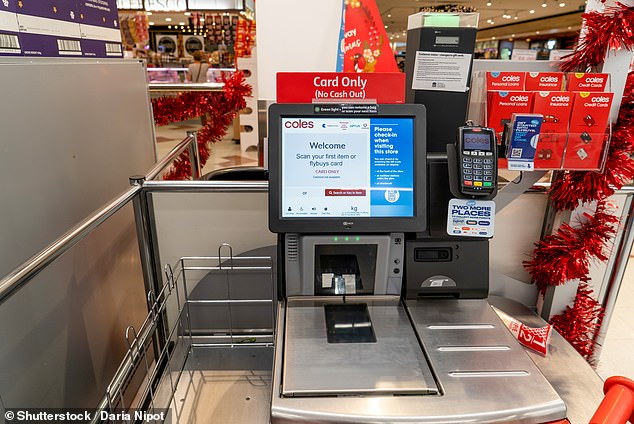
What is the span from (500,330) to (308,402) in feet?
1.79

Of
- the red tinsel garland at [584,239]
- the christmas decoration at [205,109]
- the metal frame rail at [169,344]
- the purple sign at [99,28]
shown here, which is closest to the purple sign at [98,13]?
the purple sign at [99,28]

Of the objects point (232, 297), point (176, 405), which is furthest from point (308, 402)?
point (232, 297)

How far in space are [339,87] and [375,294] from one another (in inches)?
23.8

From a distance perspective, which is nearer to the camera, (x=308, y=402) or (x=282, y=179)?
(x=308, y=402)

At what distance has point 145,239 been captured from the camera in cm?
176

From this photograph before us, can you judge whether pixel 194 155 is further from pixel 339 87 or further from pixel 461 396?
pixel 461 396

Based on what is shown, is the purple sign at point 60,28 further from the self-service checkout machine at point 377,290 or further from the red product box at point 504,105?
the red product box at point 504,105

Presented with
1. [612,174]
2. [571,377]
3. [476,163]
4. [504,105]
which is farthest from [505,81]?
[571,377]

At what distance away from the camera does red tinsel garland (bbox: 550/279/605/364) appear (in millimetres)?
1896

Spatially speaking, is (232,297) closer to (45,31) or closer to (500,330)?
(500,330)

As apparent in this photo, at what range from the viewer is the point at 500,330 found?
3.73 ft

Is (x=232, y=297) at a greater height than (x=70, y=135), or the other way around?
(x=70, y=135)

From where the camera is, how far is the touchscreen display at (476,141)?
1163 millimetres

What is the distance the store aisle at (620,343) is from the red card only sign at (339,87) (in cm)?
189
